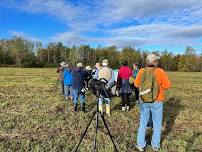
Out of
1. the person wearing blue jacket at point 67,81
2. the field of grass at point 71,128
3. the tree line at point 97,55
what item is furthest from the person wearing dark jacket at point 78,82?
the tree line at point 97,55

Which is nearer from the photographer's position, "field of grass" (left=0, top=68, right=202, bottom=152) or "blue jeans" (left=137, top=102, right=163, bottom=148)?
"blue jeans" (left=137, top=102, right=163, bottom=148)

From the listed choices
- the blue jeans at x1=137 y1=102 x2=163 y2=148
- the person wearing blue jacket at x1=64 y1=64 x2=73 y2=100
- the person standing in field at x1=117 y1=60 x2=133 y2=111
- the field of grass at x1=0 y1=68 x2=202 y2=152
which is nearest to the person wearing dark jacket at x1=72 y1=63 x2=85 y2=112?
the field of grass at x1=0 y1=68 x2=202 y2=152

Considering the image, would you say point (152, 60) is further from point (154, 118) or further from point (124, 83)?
point (124, 83)

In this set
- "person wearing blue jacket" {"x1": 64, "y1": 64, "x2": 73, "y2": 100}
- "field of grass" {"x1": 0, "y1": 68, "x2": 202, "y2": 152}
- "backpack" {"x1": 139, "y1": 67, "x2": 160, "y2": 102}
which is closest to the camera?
"backpack" {"x1": 139, "y1": 67, "x2": 160, "y2": 102}

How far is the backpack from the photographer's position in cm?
793

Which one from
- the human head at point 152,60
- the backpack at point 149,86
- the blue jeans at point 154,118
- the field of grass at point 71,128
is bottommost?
the field of grass at point 71,128

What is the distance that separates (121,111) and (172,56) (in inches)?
5410

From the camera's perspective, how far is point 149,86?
7.93 metres

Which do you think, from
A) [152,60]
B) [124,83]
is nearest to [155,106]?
[152,60]

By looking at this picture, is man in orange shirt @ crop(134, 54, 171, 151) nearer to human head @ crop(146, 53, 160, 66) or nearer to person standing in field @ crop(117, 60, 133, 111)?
human head @ crop(146, 53, 160, 66)

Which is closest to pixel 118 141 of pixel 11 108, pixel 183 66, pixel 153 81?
pixel 153 81

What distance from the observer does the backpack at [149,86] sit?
26.0 ft

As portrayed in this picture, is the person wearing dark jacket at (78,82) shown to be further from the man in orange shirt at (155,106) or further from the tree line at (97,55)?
the tree line at (97,55)

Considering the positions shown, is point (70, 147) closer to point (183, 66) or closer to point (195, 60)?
point (183, 66)
